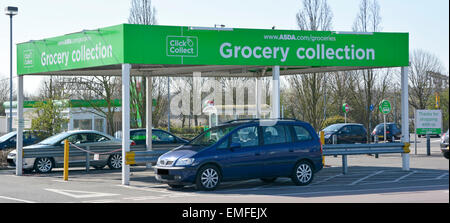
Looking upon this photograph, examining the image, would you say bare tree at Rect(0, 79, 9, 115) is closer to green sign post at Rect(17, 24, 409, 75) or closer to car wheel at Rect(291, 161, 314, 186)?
green sign post at Rect(17, 24, 409, 75)

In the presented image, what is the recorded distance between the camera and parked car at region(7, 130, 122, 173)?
68.8 feet

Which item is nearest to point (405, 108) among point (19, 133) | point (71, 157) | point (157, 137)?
point (157, 137)

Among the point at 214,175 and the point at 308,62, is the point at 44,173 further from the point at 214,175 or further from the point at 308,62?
the point at 308,62

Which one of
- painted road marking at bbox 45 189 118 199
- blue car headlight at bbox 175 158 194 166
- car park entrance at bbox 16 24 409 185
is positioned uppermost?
car park entrance at bbox 16 24 409 185

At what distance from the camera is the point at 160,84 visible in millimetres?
39562

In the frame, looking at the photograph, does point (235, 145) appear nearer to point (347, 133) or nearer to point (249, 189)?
point (249, 189)

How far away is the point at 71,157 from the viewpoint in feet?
69.3

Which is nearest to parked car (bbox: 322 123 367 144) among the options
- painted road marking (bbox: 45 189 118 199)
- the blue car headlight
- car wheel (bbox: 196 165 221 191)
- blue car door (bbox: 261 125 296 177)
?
blue car door (bbox: 261 125 296 177)

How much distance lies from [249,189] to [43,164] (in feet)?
29.9

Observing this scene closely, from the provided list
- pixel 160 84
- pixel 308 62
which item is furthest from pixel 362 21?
pixel 308 62

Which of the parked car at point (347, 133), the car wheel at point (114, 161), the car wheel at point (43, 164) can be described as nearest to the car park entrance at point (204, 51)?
the car wheel at point (43, 164)

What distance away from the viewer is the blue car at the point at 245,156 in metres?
14.6

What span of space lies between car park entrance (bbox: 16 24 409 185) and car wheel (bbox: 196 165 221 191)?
281 centimetres

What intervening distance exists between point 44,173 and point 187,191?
8185 millimetres
